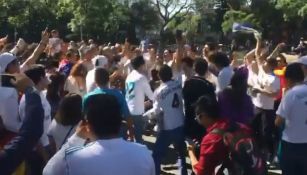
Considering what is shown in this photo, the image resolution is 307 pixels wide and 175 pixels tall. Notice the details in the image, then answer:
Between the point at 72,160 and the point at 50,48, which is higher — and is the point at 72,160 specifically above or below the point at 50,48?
above

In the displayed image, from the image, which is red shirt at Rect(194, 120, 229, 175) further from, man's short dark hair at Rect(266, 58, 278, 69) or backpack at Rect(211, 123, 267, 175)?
man's short dark hair at Rect(266, 58, 278, 69)

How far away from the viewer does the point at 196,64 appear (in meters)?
8.70

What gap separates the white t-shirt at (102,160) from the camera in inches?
137

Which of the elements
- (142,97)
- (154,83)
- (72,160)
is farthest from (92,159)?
(154,83)

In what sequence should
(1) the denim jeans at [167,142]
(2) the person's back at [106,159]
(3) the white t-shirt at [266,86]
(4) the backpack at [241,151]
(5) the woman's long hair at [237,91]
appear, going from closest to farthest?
(2) the person's back at [106,159] → (4) the backpack at [241,151] → (5) the woman's long hair at [237,91] → (1) the denim jeans at [167,142] → (3) the white t-shirt at [266,86]

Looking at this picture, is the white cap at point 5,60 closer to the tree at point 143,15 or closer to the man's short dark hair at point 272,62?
the man's short dark hair at point 272,62

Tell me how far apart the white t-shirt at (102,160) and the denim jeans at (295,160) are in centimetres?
362

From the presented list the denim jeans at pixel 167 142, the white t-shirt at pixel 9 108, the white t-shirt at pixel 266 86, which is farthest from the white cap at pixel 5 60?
the white t-shirt at pixel 266 86

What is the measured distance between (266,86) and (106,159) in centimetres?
678

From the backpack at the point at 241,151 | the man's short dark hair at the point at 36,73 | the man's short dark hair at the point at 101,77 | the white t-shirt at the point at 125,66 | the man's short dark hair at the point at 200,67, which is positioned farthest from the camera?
the white t-shirt at the point at 125,66

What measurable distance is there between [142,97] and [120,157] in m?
6.58

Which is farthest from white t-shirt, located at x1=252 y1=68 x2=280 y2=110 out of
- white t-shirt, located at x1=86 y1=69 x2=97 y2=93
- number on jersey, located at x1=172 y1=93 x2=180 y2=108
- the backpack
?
the backpack

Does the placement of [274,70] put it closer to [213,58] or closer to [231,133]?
[213,58]

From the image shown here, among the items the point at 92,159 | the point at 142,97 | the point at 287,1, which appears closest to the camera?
the point at 92,159
